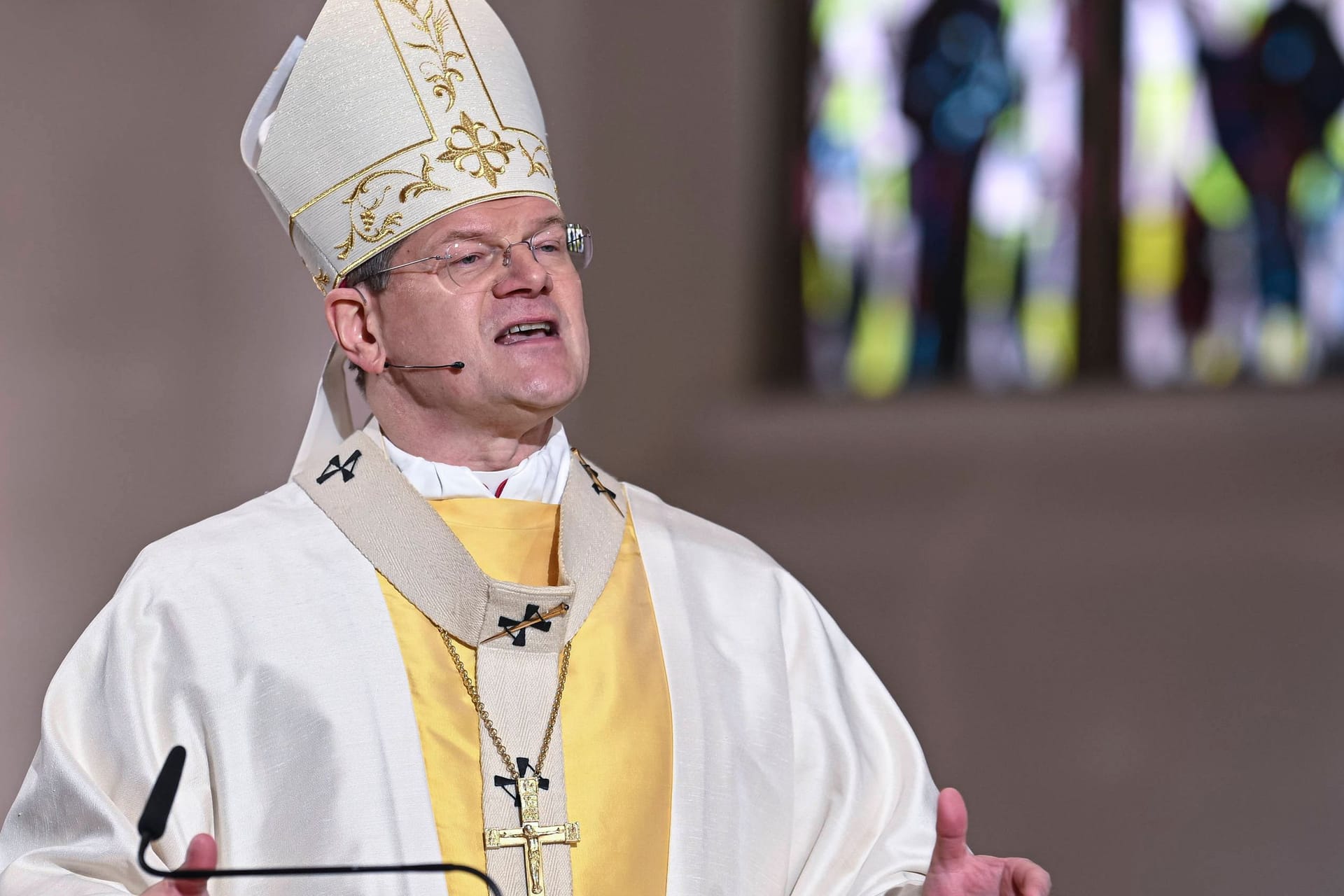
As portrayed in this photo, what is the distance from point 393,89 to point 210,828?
4.24 feet

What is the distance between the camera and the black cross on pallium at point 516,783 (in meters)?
2.68

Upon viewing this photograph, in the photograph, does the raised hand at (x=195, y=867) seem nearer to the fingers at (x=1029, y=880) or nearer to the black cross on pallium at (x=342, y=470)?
the black cross on pallium at (x=342, y=470)

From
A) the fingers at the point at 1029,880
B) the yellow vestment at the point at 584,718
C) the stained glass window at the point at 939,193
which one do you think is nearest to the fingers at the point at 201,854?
the yellow vestment at the point at 584,718

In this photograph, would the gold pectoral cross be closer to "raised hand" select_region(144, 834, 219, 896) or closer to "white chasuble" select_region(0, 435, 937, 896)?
"white chasuble" select_region(0, 435, 937, 896)

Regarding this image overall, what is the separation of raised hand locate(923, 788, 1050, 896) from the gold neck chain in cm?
63

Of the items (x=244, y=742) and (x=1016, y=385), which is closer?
(x=244, y=742)

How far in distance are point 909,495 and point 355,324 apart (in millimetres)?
2362

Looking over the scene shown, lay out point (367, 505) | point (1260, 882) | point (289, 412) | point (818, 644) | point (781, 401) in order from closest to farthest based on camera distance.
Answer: point (367, 505) → point (818, 644) → point (1260, 882) → point (289, 412) → point (781, 401)

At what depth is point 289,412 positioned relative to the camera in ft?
16.0

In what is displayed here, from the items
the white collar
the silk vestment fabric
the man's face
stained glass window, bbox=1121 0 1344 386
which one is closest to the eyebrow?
the man's face

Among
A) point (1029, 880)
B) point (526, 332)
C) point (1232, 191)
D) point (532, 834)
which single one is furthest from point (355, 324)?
point (1232, 191)

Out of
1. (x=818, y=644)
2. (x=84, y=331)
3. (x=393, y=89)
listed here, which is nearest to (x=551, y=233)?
(x=393, y=89)

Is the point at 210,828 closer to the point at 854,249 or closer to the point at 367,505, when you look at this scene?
the point at 367,505

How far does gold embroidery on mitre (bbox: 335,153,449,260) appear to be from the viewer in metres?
2.98
